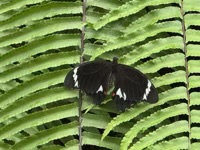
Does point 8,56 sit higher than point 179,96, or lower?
higher

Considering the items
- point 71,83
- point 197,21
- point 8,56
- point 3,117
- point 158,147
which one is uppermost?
point 197,21

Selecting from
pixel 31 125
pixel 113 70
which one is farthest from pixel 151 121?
pixel 31 125

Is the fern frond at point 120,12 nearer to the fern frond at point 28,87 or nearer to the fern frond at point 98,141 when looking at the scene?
the fern frond at point 28,87

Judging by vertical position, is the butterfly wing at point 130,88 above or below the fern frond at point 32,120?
above

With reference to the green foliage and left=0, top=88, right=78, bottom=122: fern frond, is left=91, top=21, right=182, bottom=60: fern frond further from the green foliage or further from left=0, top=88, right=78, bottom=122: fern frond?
left=0, top=88, right=78, bottom=122: fern frond

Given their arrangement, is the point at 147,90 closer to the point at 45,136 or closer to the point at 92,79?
the point at 92,79

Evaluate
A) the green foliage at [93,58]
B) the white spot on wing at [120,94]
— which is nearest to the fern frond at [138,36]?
the green foliage at [93,58]

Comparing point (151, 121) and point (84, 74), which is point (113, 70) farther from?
point (151, 121)
